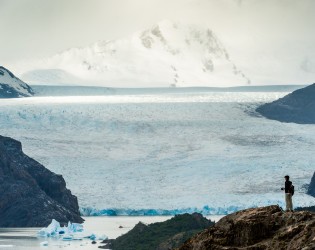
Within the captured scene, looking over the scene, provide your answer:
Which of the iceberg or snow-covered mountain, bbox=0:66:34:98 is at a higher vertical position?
snow-covered mountain, bbox=0:66:34:98

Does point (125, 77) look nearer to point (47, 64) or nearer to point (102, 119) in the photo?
point (47, 64)

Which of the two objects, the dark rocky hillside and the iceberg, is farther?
the iceberg

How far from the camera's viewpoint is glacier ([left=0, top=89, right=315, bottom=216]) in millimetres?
58281

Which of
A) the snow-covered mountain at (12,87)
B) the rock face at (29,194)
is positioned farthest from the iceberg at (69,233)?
the snow-covered mountain at (12,87)

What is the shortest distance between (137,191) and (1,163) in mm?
10587

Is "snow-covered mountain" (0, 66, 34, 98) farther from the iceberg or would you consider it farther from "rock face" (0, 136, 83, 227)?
the iceberg

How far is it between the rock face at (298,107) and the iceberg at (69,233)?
152ft

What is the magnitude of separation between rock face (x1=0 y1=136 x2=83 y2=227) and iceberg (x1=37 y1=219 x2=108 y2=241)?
8638 millimetres

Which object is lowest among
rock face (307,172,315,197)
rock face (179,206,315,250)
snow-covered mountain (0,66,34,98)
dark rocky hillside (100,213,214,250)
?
dark rocky hillside (100,213,214,250)

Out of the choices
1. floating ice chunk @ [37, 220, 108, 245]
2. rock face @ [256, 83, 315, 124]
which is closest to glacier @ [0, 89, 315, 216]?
floating ice chunk @ [37, 220, 108, 245]

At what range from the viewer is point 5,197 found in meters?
58.3

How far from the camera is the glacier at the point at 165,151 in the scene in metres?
58.3

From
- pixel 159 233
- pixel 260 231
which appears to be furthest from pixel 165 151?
pixel 260 231

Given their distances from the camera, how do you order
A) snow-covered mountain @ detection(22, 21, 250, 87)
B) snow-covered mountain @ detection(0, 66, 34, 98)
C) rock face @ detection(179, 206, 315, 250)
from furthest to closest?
1. snow-covered mountain @ detection(22, 21, 250, 87)
2. snow-covered mountain @ detection(0, 66, 34, 98)
3. rock face @ detection(179, 206, 315, 250)
